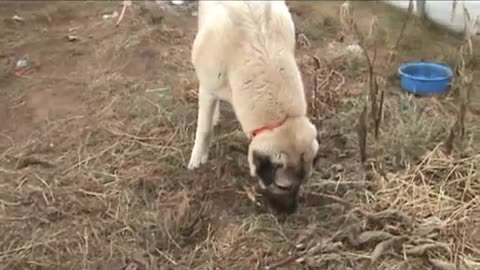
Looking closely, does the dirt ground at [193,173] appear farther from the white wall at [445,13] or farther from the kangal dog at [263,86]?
the kangal dog at [263,86]

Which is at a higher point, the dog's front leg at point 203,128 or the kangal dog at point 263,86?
the kangal dog at point 263,86

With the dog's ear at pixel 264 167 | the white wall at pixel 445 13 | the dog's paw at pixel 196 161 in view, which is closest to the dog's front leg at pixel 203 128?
the dog's paw at pixel 196 161

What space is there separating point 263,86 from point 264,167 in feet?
1.55

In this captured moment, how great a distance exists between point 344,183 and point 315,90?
0.87 meters

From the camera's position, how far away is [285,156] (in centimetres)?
417

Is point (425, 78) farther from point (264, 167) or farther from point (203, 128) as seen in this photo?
point (264, 167)

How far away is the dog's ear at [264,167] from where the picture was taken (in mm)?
4215

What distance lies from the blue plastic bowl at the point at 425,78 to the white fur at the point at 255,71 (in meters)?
1.63

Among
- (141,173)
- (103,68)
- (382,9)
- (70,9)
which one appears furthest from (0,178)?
(382,9)

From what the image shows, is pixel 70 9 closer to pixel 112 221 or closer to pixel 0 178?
pixel 0 178

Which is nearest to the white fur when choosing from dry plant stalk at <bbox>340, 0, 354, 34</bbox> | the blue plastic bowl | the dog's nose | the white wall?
the dog's nose

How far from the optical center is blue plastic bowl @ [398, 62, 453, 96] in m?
6.09

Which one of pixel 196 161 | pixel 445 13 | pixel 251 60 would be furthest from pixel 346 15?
pixel 445 13

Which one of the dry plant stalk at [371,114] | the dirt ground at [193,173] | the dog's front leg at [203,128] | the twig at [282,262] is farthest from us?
the dog's front leg at [203,128]
